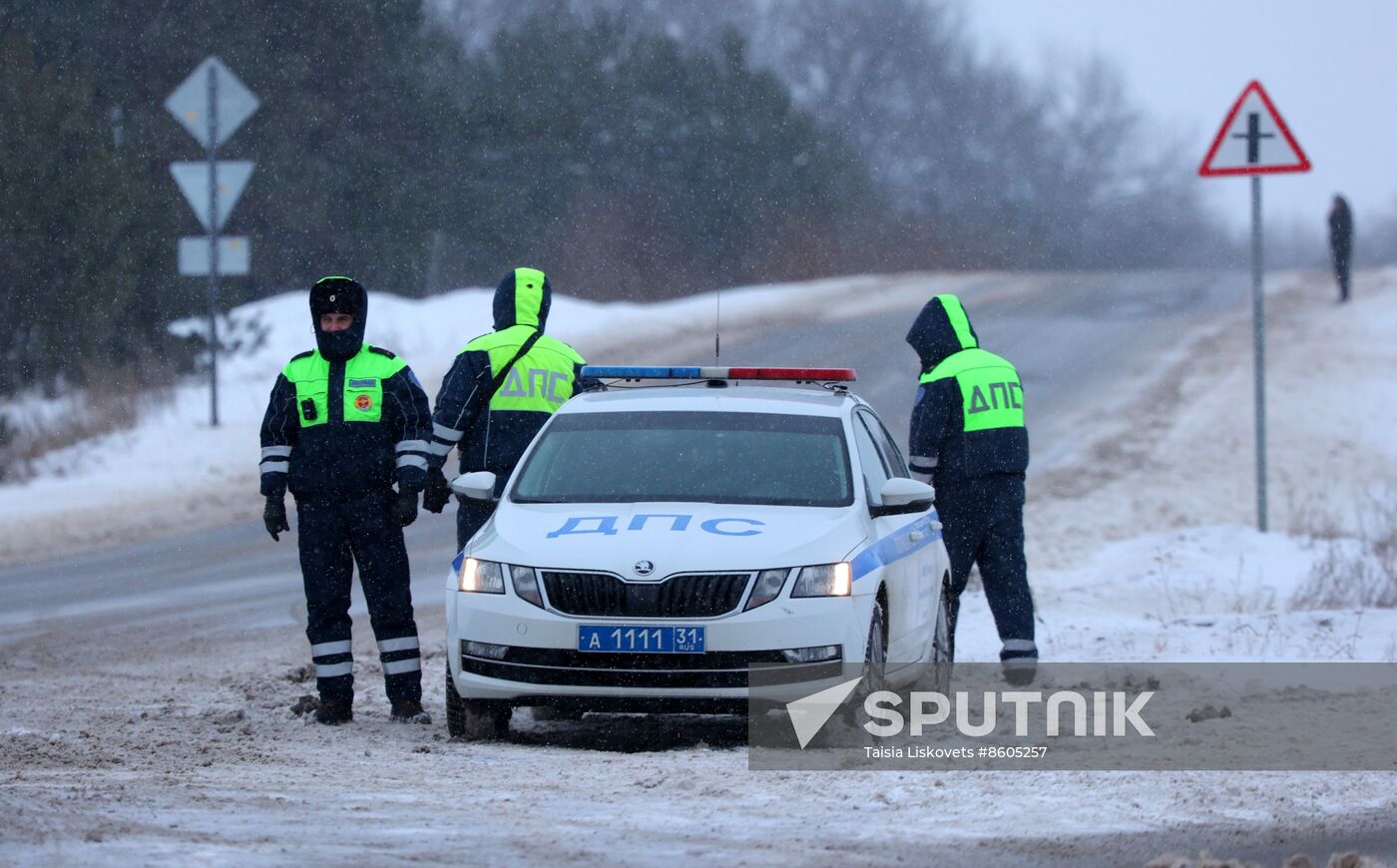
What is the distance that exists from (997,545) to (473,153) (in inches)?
991

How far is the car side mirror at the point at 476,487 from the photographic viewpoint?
26.0 feet

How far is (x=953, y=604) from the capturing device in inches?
371

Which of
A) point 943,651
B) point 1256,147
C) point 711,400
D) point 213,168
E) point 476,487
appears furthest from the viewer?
point 213,168

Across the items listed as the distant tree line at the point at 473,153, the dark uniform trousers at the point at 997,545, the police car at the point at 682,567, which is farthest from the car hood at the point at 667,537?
the distant tree line at the point at 473,153

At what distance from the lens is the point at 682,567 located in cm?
701

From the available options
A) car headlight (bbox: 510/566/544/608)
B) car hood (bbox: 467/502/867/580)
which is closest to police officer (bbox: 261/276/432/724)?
car hood (bbox: 467/502/867/580)

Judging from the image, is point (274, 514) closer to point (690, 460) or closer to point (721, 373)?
point (690, 460)

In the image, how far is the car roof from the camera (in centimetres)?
839

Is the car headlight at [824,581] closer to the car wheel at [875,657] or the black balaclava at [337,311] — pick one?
the car wheel at [875,657]

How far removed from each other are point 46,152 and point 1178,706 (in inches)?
634

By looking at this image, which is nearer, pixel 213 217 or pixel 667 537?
pixel 667 537

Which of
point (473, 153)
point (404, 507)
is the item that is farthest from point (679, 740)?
point (473, 153)

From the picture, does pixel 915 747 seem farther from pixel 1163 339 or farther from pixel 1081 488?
pixel 1163 339

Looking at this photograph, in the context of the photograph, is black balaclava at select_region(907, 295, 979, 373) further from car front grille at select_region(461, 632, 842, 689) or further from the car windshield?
car front grille at select_region(461, 632, 842, 689)
